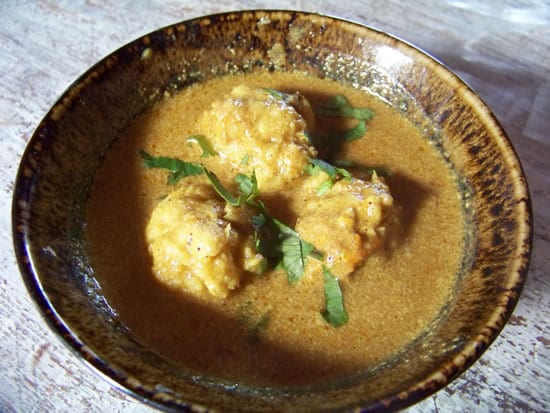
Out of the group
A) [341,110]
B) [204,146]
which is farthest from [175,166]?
[341,110]

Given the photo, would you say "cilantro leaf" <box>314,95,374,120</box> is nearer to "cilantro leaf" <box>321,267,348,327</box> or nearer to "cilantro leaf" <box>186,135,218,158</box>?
"cilantro leaf" <box>186,135,218,158</box>

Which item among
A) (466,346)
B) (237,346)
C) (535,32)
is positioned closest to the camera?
(466,346)

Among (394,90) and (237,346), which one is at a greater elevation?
(394,90)

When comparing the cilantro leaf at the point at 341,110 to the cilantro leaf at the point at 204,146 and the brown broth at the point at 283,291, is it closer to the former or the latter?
the brown broth at the point at 283,291

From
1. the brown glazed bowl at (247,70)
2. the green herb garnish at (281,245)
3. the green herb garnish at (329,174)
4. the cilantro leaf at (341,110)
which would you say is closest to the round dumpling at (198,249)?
the green herb garnish at (281,245)

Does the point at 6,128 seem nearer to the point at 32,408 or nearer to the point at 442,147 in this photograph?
the point at 32,408

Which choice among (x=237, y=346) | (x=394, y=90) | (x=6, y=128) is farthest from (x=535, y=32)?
(x=6, y=128)

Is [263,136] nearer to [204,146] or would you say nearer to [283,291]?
[204,146]
